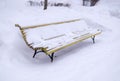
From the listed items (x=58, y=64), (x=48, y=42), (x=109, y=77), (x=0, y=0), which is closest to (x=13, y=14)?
(x=0, y=0)

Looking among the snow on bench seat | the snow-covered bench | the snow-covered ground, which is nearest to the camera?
the snow-covered ground

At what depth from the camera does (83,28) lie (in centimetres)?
714

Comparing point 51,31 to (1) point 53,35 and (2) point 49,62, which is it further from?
(2) point 49,62

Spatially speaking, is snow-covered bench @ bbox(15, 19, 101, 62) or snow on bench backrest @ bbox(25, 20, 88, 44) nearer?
snow-covered bench @ bbox(15, 19, 101, 62)

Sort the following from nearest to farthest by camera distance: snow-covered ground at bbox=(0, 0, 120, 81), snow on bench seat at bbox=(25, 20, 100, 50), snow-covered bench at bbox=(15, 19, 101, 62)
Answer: snow-covered ground at bbox=(0, 0, 120, 81)
snow-covered bench at bbox=(15, 19, 101, 62)
snow on bench seat at bbox=(25, 20, 100, 50)

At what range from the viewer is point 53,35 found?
554 centimetres

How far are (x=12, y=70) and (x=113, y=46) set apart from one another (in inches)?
143

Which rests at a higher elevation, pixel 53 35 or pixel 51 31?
pixel 51 31

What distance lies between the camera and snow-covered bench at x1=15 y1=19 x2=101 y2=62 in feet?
15.4

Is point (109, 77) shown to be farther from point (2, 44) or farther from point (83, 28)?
point (83, 28)

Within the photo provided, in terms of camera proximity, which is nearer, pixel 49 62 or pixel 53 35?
pixel 49 62

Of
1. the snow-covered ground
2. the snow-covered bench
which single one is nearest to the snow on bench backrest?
the snow-covered bench

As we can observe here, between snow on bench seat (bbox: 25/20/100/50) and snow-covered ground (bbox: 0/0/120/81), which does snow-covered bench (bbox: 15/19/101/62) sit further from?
snow-covered ground (bbox: 0/0/120/81)

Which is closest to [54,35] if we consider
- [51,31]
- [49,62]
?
[51,31]
